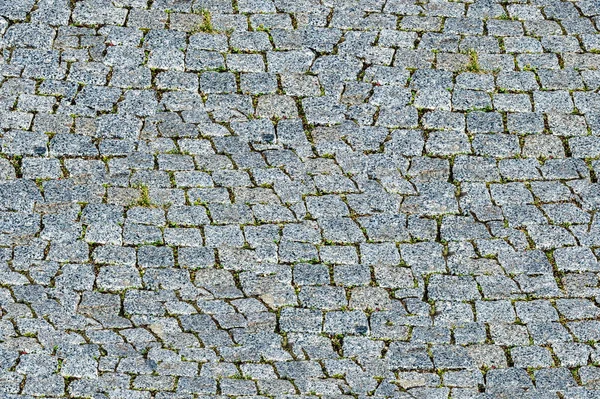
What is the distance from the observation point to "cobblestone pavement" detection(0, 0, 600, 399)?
22.6 ft

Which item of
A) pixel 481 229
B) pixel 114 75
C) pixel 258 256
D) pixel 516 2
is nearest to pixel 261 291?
pixel 258 256

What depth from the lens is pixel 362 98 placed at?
8328 millimetres

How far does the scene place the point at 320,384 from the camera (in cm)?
673

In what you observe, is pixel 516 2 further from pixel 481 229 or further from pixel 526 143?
pixel 481 229

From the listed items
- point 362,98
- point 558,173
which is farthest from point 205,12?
point 558,173

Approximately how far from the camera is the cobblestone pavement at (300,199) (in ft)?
22.6

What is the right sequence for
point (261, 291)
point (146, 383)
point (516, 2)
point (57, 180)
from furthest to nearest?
1. point (516, 2)
2. point (57, 180)
3. point (261, 291)
4. point (146, 383)

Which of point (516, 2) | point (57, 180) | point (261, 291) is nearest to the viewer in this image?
point (261, 291)

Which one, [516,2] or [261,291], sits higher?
[516,2]

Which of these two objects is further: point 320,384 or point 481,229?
point 481,229

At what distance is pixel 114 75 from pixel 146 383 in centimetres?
255

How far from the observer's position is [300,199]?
7.73m

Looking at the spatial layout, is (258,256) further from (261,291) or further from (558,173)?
(558,173)

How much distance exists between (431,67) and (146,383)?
126 inches
